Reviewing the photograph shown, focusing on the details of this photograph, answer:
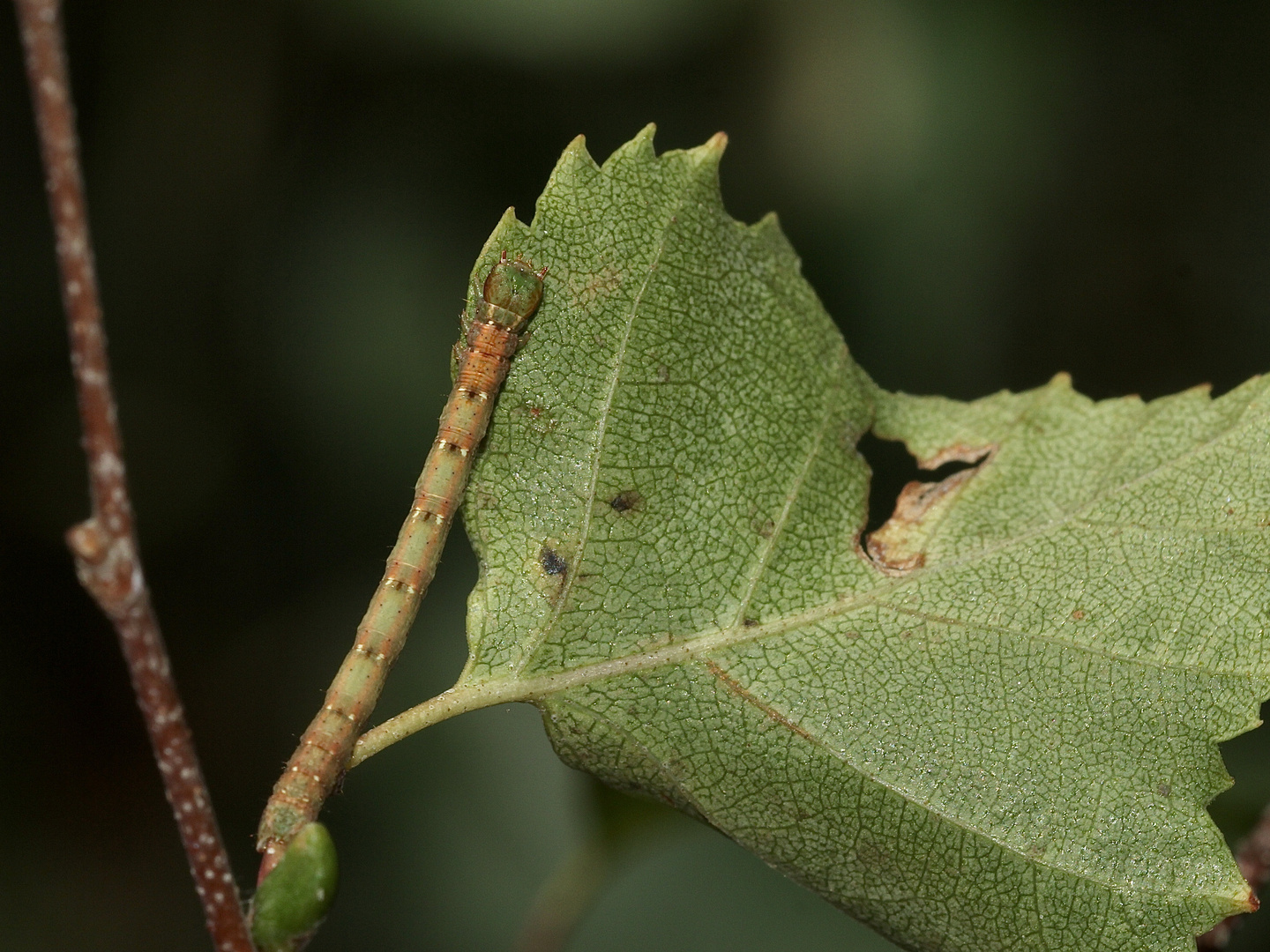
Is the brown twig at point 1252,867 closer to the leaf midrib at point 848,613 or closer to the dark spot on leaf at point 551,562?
the leaf midrib at point 848,613

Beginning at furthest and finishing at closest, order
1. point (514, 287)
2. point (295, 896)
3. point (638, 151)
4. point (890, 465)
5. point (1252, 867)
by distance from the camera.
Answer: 1. point (890, 465)
2. point (1252, 867)
3. point (638, 151)
4. point (514, 287)
5. point (295, 896)

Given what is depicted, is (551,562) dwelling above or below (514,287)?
below

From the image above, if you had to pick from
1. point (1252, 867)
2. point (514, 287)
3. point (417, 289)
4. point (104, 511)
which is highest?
point (417, 289)

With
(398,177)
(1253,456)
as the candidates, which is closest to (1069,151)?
(398,177)

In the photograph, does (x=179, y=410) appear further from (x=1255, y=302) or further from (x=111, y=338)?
(x=1255, y=302)

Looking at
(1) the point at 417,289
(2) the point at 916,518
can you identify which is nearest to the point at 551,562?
(2) the point at 916,518

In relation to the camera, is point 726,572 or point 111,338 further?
point 111,338

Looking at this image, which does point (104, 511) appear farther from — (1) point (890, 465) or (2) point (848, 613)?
(1) point (890, 465)

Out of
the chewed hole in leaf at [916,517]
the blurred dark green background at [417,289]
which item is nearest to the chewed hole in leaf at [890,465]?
the blurred dark green background at [417,289]
